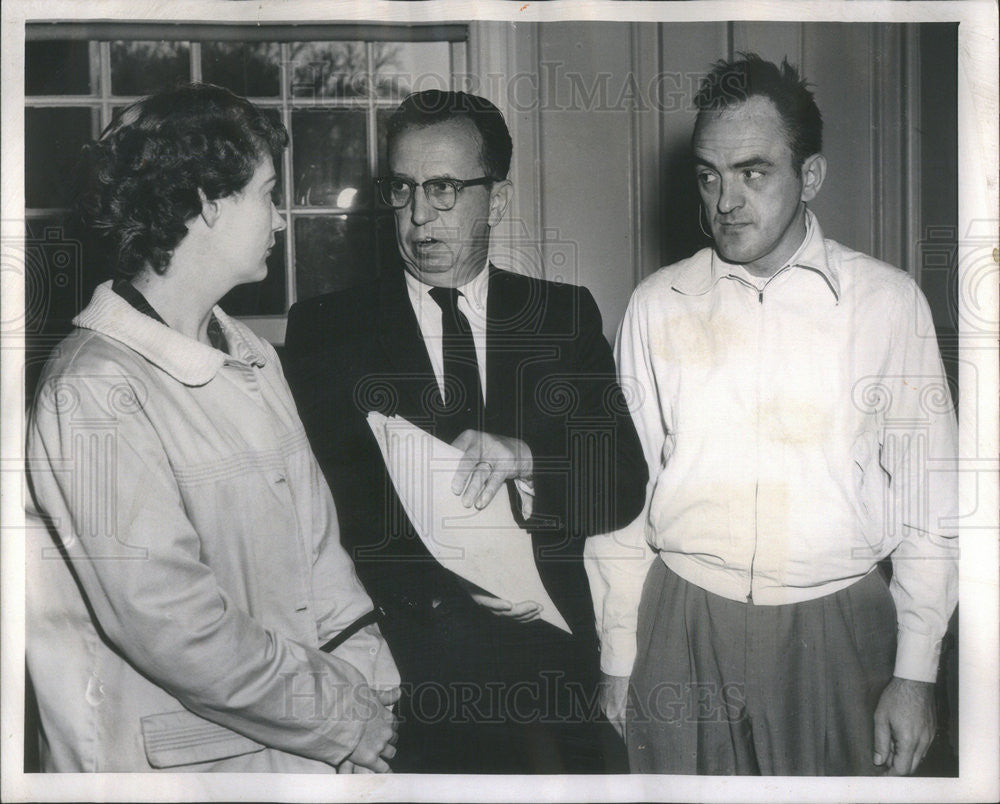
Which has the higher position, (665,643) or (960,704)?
(665,643)

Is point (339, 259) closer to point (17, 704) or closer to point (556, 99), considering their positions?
point (556, 99)

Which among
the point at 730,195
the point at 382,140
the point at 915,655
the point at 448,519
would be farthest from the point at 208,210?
the point at 915,655

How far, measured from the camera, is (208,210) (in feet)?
5.13

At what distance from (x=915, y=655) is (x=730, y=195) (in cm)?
88

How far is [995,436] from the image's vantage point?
1.65 m

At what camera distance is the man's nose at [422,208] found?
1.59 m

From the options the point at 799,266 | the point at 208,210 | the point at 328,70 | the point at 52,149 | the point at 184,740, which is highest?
the point at 328,70

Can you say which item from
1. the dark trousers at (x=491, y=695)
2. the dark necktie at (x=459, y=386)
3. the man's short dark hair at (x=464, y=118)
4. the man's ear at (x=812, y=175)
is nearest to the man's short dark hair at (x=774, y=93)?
the man's ear at (x=812, y=175)

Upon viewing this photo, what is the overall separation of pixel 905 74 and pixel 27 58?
1.61m

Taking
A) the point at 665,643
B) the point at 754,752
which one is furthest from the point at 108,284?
the point at 754,752

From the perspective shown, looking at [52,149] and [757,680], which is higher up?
[52,149]

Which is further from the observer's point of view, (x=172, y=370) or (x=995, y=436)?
→ (x=995, y=436)

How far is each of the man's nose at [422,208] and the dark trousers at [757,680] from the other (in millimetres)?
739

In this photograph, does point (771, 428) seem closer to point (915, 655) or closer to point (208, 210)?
point (915, 655)
